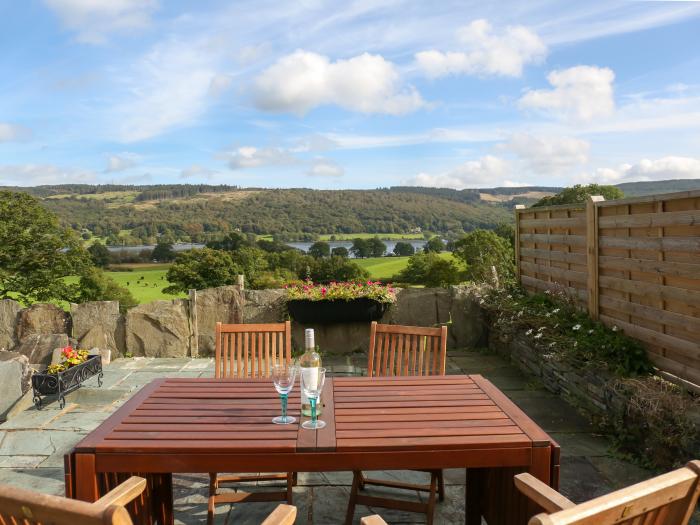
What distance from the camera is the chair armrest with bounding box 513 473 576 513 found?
1451mm

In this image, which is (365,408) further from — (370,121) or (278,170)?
(278,170)

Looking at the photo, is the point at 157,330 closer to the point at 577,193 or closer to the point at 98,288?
the point at 98,288

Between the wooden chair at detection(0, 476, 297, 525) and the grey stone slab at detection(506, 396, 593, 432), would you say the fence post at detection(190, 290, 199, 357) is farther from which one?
the wooden chair at detection(0, 476, 297, 525)

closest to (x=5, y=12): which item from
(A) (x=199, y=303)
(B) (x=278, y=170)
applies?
(A) (x=199, y=303)

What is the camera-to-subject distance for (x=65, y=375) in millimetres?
4754

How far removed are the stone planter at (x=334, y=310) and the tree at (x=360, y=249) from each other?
35.3 ft

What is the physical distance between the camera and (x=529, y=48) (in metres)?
7.75

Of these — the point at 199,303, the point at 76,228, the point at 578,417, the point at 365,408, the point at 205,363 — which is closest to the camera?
the point at 365,408

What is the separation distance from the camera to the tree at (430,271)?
623 inches

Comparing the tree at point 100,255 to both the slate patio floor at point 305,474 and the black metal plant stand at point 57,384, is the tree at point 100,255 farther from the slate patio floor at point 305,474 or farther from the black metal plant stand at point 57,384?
the black metal plant stand at point 57,384

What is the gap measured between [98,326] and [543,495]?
6.32m

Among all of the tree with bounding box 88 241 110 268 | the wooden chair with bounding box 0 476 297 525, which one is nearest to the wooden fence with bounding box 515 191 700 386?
the wooden chair with bounding box 0 476 297 525

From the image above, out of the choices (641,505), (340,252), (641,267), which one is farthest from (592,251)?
(340,252)

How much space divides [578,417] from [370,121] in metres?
14.6
